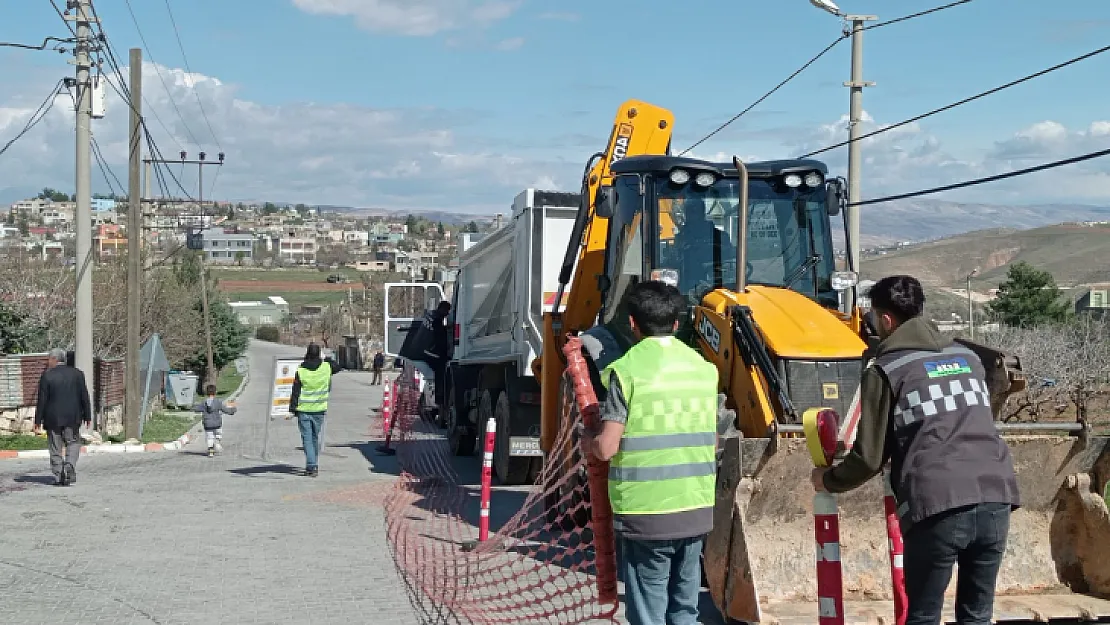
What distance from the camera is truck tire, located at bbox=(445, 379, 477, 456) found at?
18781 mm

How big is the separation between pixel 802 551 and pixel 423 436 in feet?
56.2

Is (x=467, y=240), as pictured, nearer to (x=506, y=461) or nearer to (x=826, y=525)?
(x=506, y=461)

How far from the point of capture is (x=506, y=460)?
49.1 feet

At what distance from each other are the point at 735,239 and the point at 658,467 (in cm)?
537

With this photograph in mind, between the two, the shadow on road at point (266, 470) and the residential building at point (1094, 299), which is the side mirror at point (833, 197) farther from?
the residential building at point (1094, 299)

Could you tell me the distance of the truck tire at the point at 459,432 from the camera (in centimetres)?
1878

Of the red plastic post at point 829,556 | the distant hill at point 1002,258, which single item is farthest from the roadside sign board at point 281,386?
the distant hill at point 1002,258

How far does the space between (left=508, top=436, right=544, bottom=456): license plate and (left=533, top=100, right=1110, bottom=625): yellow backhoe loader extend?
263 cm

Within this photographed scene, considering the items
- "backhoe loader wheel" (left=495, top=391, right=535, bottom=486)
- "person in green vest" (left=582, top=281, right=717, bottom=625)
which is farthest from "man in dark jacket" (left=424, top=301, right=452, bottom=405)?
"person in green vest" (left=582, top=281, right=717, bottom=625)

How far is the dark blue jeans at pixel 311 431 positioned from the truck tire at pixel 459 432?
2.53 meters

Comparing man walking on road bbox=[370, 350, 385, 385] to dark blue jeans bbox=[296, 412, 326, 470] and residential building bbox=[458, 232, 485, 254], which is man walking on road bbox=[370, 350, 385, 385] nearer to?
residential building bbox=[458, 232, 485, 254]

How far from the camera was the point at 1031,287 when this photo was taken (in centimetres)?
5522

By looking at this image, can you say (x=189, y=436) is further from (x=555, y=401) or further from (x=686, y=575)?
(x=686, y=575)

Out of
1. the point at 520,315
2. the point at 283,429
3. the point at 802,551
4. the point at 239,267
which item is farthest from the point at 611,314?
the point at 239,267
